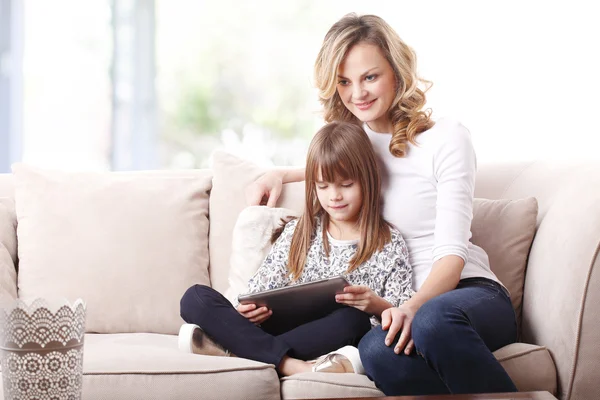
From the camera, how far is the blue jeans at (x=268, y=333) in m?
1.67

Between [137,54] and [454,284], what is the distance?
2.64 metres

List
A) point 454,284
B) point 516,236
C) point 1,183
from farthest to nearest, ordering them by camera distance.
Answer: point 1,183
point 516,236
point 454,284

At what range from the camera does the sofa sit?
159cm

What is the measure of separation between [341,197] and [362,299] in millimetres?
334

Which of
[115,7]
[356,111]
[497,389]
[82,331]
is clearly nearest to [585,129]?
[356,111]

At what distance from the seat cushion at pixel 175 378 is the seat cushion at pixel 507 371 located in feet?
0.19

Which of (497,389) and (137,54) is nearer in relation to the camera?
(497,389)

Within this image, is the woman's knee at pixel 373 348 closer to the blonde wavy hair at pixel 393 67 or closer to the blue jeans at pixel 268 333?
the blue jeans at pixel 268 333

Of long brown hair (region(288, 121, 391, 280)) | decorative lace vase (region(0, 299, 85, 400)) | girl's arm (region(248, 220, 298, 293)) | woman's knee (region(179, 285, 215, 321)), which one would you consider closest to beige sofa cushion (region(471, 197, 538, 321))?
long brown hair (region(288, 121, 391, 280))

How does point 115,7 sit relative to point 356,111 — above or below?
above

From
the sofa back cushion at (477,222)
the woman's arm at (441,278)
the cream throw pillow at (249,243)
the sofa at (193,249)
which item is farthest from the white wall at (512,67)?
the woman's arm at (441,278)

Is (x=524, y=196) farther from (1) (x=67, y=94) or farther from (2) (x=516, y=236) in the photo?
(1) (x=67, y=94)

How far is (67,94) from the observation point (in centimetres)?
376

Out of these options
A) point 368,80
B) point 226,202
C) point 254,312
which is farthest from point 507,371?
point 226,202
